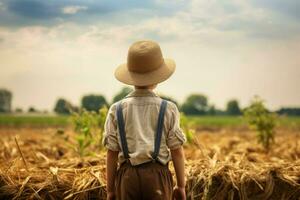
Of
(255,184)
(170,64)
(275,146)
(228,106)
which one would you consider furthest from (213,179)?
(228,106)

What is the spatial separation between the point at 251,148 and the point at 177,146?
576cm

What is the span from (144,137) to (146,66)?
0.50m

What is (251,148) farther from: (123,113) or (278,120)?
(123,113)

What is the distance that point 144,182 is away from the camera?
376 cm

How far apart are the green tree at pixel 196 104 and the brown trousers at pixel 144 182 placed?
89.5 meters

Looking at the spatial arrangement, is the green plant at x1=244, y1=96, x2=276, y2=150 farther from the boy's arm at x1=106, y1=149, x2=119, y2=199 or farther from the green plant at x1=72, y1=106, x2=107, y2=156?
the boy's arm at x1=106, y1=149, x2=119, y2=199

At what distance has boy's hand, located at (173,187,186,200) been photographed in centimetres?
392

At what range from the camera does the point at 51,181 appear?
5.39 m

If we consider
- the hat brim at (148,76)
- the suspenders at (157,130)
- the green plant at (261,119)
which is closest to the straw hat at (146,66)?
the hat brim at (148,76)

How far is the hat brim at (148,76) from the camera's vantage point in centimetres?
386

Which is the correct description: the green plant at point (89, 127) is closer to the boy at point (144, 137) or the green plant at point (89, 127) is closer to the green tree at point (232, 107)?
the boy at point (144, 137)

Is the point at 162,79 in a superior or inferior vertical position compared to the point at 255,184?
superior

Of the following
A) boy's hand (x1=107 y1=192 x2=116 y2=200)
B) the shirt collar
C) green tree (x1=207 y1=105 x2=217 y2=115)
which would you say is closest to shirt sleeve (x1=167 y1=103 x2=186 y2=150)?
the shirt collar

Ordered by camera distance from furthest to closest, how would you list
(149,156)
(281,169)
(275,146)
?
1. (275,146)
2. (281,169)
3. (149,156)
